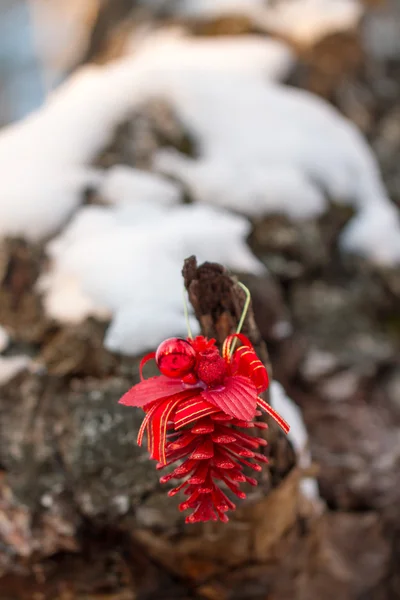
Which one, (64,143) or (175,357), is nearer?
(175,357)

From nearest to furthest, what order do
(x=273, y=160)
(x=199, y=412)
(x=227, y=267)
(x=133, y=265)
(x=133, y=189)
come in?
1. (x=199, y=412)
2. (x=227, y=267)
3. (x=133, y=265)
4. (x=133, y=189)
5. (x=273, y=160)

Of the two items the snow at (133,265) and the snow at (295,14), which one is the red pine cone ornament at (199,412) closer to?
the snow at (133,265)

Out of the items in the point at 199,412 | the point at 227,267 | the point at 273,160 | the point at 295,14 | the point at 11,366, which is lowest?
the point at 199,412

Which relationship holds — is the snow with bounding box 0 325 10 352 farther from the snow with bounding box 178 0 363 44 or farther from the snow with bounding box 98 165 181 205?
the snow with bounding box 178 0 363 44

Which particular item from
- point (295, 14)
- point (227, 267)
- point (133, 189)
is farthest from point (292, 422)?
point (295, 14)

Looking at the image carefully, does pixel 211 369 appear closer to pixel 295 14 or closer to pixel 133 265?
pixel 133 265

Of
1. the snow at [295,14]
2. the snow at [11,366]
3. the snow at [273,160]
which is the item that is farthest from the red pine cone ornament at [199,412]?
the snow at [295,14]

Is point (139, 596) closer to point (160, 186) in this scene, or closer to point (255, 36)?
point (160, 186)
